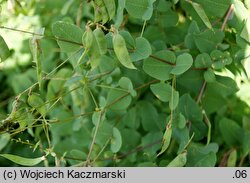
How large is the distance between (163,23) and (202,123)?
7.3 inches

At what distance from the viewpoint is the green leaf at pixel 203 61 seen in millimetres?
740

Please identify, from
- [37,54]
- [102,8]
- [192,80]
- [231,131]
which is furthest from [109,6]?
[231,131]

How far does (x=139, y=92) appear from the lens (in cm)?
90

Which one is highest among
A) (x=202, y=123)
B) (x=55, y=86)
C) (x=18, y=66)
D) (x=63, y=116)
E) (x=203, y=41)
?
(x=203, y=41)

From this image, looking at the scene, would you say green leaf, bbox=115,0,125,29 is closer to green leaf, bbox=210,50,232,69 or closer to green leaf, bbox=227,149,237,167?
green leaf, bbox=210,50,232,69

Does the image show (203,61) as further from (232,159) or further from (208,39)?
(232,159)

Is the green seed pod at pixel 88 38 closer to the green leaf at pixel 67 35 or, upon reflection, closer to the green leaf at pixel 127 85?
the green leaf at pixel 67 35

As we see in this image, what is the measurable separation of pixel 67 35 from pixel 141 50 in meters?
0.10

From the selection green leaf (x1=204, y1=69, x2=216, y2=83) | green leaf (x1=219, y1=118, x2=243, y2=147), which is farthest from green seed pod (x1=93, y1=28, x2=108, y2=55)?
green leaf (x1=219, y1=118, x2=243, y2=147)

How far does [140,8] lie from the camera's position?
67 centimetres

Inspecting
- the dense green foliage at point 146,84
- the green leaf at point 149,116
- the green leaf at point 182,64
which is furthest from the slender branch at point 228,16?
the green leaf at point 149,116

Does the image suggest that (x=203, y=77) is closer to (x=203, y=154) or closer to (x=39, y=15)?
(x=203, y=154)

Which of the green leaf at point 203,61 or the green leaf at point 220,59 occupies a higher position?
A: the green leaf at point 220,59
